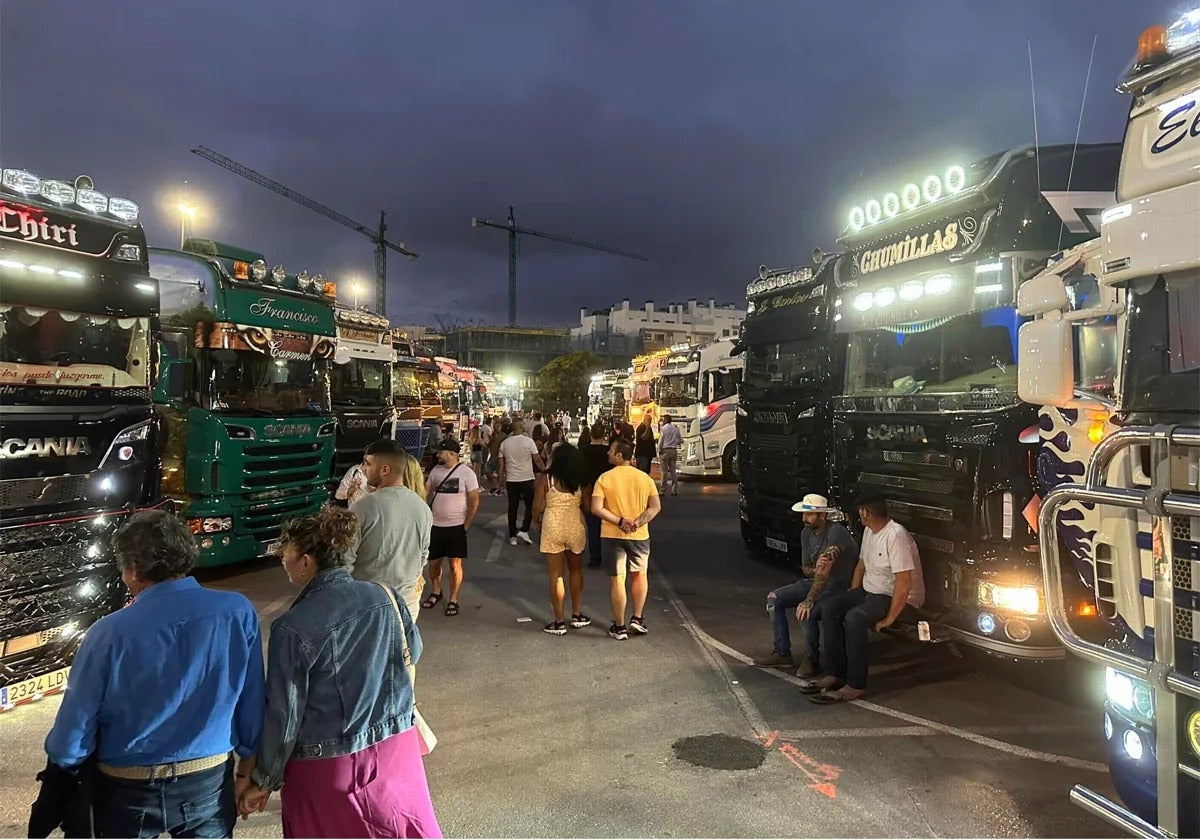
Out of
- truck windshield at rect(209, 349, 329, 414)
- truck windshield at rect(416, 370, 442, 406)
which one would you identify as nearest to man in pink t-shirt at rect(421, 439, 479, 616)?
truck windshield at rect(209, 349, 329, 414)

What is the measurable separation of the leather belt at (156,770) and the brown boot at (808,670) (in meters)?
4.32

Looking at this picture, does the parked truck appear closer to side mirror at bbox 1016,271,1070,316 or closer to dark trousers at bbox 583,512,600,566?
dark trousers at bbox 583,512,600,566

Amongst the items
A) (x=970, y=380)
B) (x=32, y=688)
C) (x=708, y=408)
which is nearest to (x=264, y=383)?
(x=32, y=688)

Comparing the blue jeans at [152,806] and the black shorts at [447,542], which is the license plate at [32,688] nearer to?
the black shorts at [447,542]

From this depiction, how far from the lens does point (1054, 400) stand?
3521mm

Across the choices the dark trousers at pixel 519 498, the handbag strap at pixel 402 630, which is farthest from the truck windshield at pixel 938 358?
the dark trousers at pixel 519 498

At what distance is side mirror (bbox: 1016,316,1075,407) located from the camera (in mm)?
3463

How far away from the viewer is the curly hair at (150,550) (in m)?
2.36

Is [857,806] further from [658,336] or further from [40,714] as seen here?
[658,336]

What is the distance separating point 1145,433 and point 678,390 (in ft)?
62.0

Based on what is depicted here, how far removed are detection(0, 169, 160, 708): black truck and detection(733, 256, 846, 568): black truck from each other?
6.58 meters

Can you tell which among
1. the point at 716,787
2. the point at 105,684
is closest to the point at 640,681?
the point at 716,787

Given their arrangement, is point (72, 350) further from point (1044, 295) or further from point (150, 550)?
point (1044, 295)

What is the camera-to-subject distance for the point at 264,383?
9.16 metres
